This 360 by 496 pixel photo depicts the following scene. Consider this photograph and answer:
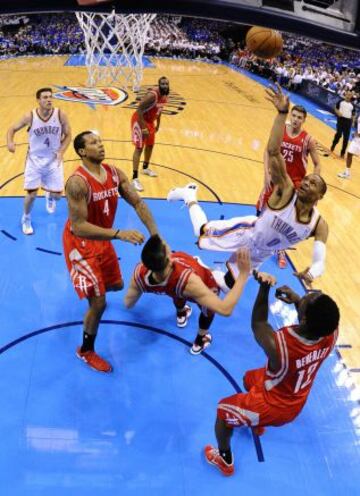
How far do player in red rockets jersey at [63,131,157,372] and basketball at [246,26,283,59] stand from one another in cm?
235

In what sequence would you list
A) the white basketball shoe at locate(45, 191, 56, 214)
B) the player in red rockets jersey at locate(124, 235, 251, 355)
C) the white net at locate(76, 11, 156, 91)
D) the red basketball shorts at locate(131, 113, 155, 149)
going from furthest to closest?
the white net at locate(76, 11, 156, 91) < the red basketball shorts at locate(131, 113, 155, 149) < the white basketball shoe at locate(45, 191, 56, 214) < the player in red rockets jersey at locate(124, 235, 251, 355)

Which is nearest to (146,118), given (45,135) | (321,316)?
(45,135)

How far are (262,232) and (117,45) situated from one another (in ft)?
37.9

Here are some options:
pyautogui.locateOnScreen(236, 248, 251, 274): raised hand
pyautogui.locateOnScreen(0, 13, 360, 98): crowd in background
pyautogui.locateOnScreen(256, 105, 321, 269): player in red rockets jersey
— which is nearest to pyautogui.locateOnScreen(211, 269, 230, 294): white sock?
pyautogui.locateOnScreen(236, 248, 251, 274): raised hand

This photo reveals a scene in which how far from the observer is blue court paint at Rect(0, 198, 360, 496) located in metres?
3.03

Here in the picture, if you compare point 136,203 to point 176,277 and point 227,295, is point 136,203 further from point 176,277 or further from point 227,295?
point 227,295

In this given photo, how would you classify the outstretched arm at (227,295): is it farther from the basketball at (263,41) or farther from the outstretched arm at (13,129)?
the outstretched arm at (13,129)

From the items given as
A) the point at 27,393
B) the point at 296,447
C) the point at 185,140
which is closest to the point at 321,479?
the point at 296,447

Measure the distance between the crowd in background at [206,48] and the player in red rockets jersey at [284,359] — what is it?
15830mm

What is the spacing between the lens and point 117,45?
13547 mm

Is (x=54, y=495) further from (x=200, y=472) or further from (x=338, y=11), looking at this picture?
(x=338, y=11)

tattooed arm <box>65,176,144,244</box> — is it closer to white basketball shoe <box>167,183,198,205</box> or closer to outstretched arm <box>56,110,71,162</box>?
white basketball shoe <box>167,183,198,205</box>

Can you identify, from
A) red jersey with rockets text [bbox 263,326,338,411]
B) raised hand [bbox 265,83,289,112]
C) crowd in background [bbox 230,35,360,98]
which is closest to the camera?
red jersey with rockets text [bbox 263,326,338,411]

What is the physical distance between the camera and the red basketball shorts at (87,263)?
Result: 3572mm
